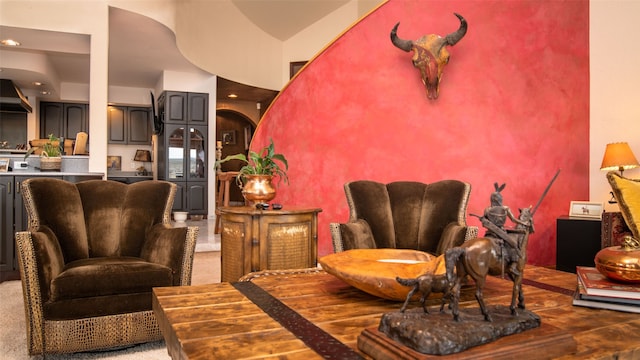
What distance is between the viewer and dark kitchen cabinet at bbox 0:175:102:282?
4098 mm

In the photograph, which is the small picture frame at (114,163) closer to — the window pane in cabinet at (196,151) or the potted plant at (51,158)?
the window pane in cabinet at (196,151)

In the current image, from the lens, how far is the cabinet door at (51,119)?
9531mm

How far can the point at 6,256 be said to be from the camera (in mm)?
4098

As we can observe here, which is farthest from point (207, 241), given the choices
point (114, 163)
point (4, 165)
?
point (114, 163)

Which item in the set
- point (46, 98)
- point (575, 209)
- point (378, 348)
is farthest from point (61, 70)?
point (378, 348)

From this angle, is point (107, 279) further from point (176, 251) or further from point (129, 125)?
point (129, 125)

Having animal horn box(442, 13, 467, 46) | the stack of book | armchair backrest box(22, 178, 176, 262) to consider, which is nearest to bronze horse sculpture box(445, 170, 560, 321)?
the stack of book

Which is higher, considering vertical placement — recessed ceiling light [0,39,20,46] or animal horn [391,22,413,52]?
recessed ceiling light [0,39,20,46]

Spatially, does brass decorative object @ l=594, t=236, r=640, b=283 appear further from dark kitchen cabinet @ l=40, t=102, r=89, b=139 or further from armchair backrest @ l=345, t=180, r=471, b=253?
dark kitchen cabinet @ l=40, t=102, r=89, b=139

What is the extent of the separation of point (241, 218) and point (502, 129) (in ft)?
8.49

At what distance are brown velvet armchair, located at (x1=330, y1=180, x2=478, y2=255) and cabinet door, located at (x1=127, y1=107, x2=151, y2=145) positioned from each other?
831cm

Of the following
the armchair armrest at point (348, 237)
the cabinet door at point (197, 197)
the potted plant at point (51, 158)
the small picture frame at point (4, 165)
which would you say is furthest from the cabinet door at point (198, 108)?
the armchair armrest at point (348, 237)

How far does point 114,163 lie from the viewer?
994 cm

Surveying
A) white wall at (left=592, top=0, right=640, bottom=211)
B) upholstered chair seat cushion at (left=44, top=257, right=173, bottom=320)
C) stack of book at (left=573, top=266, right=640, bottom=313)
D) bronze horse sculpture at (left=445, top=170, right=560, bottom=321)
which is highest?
white wall at (left=592, top=0, right=640, bottom=211)
